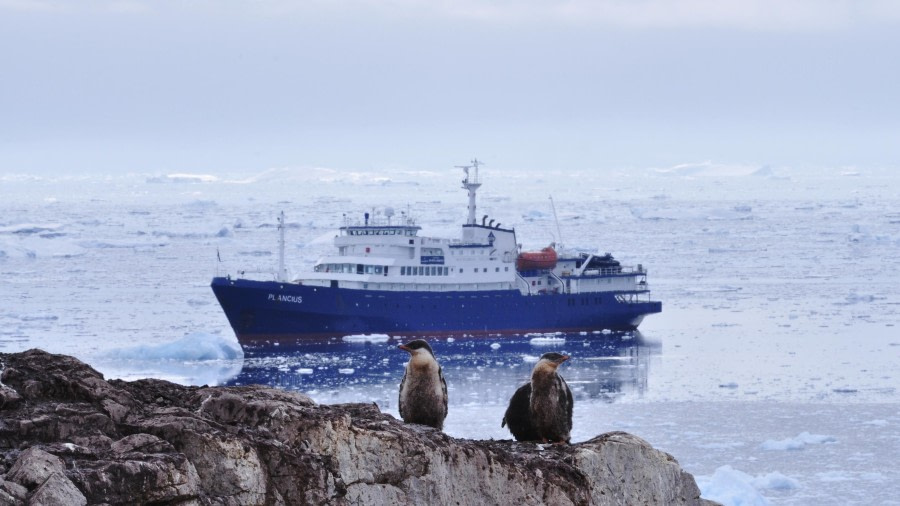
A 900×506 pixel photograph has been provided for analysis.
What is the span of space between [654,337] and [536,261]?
21.2 ft

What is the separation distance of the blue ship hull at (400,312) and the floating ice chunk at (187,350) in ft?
15.0

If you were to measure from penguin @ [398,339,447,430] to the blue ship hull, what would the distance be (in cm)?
3113

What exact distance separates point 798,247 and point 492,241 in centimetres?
2802

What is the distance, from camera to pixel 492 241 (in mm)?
44094

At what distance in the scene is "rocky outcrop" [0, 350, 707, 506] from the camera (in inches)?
229

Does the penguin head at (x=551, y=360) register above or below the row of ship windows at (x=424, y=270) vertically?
above

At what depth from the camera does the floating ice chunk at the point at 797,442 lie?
70.2ft

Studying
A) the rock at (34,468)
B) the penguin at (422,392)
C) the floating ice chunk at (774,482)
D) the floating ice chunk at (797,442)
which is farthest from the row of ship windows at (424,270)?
the rock at (34,468)

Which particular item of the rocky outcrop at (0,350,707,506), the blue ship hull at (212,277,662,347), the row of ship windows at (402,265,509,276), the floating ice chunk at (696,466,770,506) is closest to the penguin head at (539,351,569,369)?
the rocky outcrop at (0,350,707,506)

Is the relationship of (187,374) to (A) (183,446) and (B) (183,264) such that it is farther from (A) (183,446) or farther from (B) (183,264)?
(B) (183,264)

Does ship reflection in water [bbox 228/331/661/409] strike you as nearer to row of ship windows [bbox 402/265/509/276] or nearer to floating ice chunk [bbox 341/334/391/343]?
floating ice chunk [bbox 341/334/391/343]

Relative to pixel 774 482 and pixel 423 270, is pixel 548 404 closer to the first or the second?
pixel 774 482

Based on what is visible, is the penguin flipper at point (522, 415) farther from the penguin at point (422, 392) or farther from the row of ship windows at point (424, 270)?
the row of ship windows at point (424, 270)

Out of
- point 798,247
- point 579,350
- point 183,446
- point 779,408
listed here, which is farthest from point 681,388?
point 798,247
